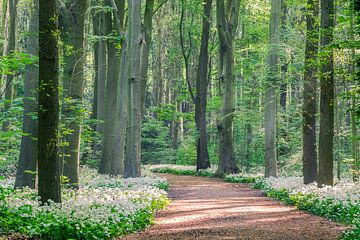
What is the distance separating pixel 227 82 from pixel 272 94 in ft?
13.7

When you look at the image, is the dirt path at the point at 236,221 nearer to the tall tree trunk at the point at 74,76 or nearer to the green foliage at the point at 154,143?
the tall tree trunk at the point at 74,76

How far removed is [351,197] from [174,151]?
29604 millimetres

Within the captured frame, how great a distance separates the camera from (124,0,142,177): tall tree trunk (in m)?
17.0

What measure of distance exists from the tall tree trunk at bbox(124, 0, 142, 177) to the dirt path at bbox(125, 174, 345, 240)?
3.26 m

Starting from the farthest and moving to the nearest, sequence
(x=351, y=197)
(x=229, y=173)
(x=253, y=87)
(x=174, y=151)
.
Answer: (x=174, y=151) < (x=253, y=87) < (x=229, y=173) < (x=351, y=197)

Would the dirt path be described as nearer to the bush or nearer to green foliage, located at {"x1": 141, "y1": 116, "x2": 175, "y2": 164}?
the bush

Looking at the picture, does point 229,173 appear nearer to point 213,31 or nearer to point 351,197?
point 351,197

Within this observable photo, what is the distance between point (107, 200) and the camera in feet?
33.1

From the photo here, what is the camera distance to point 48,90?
7.66 metres

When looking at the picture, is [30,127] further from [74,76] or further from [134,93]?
[134,93]

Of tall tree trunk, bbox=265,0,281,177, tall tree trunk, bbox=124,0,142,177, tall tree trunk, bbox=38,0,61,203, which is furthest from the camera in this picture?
tall tree trunk, bbox=265,0,281,177

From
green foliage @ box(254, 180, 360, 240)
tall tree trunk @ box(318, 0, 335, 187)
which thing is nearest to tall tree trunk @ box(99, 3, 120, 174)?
green foliage @ box(254, 180, 360, 240)

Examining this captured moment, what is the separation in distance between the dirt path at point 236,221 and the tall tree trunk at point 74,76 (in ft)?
9.28

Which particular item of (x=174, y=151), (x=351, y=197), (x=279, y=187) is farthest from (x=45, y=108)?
(x=174, y=151)
